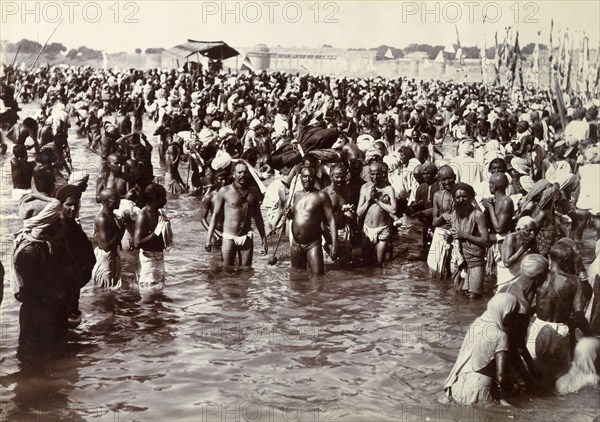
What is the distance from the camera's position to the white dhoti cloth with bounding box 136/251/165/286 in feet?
28.6

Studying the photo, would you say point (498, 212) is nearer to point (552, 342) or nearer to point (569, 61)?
point (552, 342)

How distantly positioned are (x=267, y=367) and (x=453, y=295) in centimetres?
294

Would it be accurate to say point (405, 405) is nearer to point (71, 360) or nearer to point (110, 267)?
point (71, 360)

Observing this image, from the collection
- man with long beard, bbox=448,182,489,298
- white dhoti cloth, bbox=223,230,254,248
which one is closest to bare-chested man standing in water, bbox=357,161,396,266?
man with long beard, bbox=448,182,489,298

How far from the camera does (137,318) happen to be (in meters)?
8.16

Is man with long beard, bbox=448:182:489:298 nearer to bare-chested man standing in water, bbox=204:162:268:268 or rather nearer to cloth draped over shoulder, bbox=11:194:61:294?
bare-chested man standing in water, bbox=204:162:268:268

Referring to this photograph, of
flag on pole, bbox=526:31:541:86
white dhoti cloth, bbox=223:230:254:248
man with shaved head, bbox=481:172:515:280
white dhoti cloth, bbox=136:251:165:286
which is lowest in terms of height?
white dhoti cloth, bbox=136:251:165:286

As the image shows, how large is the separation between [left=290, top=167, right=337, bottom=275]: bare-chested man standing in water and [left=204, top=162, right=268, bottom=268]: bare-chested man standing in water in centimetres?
44

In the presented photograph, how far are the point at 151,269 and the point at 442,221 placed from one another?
338 cm

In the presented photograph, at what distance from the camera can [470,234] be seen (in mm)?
8430

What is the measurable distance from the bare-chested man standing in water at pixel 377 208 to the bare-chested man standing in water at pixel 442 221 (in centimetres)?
58

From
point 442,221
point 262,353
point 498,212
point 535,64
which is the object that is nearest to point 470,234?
point 498,212

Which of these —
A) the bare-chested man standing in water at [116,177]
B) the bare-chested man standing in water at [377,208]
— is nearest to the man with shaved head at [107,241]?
the bare-chested man standing in water at [116,177]

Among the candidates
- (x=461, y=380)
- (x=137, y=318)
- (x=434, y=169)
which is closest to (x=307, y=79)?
(x=434, y=169)
